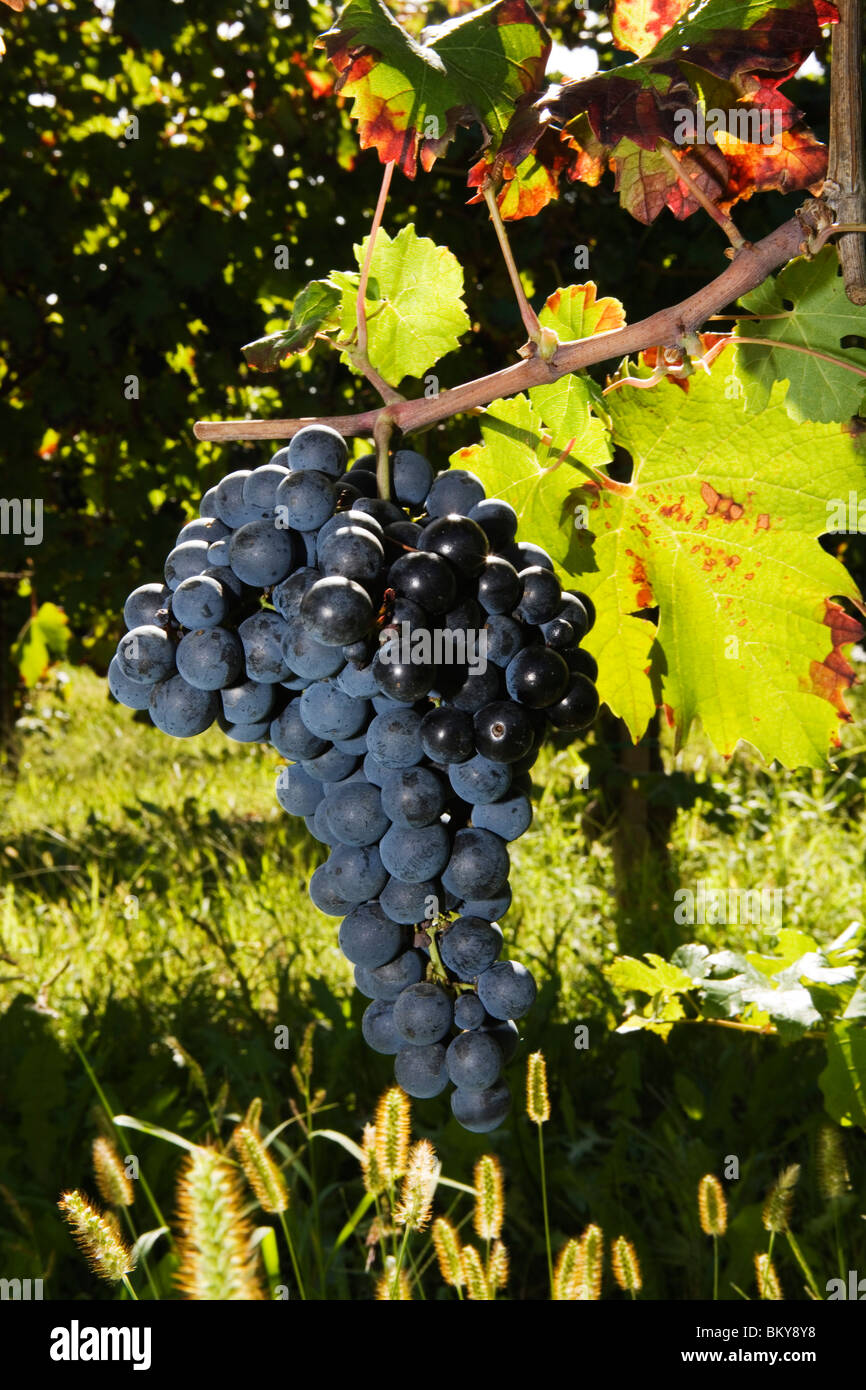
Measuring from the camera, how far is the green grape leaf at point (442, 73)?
2.32 feet

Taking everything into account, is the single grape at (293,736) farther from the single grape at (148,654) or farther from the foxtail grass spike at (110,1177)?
the foxtail grass spike at (110,1177)

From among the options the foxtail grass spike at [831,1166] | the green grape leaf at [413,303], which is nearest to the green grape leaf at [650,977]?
the foxtail grass spike at [831,1166]

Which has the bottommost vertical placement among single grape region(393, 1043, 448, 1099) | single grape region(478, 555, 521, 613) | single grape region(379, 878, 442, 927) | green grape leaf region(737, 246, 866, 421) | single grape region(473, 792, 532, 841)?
single grape region(393, 1043, 448, 1099)

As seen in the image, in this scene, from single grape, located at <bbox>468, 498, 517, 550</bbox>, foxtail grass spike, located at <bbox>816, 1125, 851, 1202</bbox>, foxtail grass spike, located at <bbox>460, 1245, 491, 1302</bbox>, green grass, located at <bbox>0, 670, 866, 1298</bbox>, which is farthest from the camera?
green grass, located at <bbox>0, 670, 866, 1298</bbox>

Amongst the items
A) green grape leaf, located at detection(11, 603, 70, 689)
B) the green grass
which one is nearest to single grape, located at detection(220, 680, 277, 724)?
the green grass

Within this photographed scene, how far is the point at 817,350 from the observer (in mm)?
850

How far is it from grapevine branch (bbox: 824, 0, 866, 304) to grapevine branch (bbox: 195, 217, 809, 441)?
3cm

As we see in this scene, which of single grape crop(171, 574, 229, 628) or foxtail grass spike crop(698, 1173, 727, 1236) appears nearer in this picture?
single grape crop(171, 574, 229, 628)

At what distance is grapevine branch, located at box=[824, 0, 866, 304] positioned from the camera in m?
0.71

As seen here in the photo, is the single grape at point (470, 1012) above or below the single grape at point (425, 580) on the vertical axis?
below

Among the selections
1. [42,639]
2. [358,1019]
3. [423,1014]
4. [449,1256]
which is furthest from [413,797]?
[42,639]

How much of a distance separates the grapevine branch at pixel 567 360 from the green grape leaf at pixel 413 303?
7.0 inches

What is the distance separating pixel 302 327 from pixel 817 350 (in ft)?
1.26

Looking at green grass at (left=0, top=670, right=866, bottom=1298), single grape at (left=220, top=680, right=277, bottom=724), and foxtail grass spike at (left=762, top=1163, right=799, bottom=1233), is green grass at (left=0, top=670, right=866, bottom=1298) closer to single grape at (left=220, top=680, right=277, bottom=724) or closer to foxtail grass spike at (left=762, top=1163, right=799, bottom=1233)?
foxtail grass spike at (left=762, top=1163, right=799, bottom=1233)
